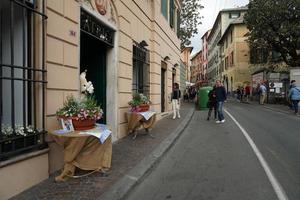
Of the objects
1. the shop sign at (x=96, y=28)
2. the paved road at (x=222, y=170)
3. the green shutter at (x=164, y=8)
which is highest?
the green shutter at (x=164, y=8)

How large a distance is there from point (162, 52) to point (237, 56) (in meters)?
40.8

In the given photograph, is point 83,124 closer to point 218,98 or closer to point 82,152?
point 82,152

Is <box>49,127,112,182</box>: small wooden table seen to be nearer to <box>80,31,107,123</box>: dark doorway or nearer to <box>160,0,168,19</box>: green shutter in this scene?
<box>80,31,107,123</box>: dark doorway

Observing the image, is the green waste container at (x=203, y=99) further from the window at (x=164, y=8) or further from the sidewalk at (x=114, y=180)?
the sidewalk at (x=114, y=180)

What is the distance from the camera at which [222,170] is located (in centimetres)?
825

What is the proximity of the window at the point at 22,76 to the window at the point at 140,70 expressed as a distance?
7.33 meters

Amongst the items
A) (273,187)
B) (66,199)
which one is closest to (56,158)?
(66,199)

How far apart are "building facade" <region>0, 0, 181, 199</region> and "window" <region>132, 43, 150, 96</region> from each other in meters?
1.90

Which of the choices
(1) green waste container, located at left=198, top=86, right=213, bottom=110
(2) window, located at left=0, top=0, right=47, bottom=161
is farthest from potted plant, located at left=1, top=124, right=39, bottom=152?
(1) green waste container, located at left=198, top=86, right=213, bottom=110

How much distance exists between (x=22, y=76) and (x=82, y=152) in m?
1.54

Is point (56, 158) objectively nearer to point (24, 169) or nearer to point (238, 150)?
point (24, 169)

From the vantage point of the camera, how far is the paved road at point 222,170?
21.4ft

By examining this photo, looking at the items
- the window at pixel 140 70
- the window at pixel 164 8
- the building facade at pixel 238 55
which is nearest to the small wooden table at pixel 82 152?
the window at pixel 140 70

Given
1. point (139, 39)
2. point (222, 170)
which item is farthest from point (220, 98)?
point (222, 170)
